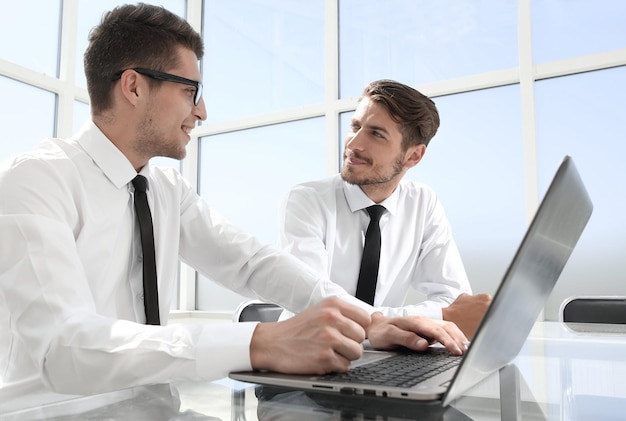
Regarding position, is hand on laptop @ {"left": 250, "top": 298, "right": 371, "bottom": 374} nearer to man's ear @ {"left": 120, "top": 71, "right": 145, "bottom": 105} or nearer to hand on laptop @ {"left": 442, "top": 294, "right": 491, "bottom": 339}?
hand on laptop @ {"left": 442, "top": 294, "right": 491, "bottom": 339}

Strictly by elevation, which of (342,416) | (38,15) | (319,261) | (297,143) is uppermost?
(38,15)

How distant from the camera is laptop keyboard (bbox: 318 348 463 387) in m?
0.68

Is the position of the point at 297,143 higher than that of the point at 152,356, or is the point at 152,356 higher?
the point at 297,143

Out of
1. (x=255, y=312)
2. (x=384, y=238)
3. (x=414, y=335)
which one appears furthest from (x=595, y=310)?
(x=414, y=335)

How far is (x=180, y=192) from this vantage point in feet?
5.41

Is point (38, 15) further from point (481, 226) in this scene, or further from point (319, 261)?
point (481, 226)

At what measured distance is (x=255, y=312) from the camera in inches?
79.2

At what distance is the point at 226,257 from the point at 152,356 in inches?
34.3

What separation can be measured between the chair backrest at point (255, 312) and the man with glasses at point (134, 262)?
298 mm

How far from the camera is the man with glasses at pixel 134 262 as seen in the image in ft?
2.60

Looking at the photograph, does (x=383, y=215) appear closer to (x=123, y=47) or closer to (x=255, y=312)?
(x=255, y=312)

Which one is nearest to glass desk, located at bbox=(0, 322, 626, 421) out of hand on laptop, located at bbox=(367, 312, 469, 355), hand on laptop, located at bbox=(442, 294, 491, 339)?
hand on laptop, located at bbox=(367, 312, 469, 355)

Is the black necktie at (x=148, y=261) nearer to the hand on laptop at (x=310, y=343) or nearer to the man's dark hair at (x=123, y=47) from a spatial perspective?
the man's dark hair at (x=123, y=47)

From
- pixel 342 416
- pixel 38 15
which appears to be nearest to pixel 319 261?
pixel 342 416
